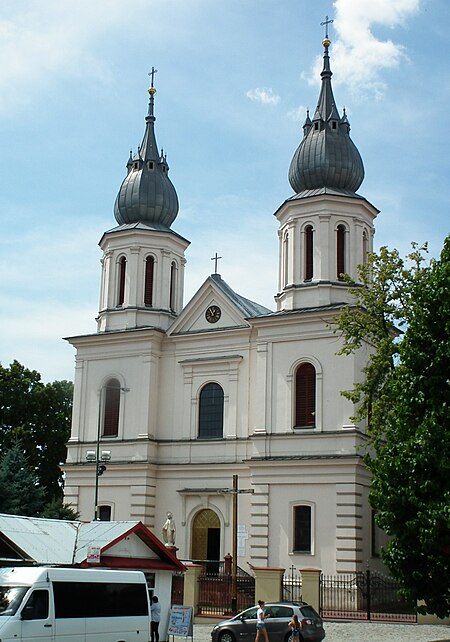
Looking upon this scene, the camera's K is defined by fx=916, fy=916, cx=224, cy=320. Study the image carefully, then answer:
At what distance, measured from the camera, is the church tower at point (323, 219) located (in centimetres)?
3831

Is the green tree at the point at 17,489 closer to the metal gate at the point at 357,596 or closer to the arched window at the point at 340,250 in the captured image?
the metal gate at the point at 357,596

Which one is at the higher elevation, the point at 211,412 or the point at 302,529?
the point at 211,412

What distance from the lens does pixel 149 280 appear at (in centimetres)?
4366

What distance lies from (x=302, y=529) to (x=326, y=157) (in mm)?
15706

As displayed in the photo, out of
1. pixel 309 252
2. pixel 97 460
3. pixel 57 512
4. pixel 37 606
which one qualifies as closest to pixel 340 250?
pixel 309 252

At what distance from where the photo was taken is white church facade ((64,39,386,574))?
36219 mm

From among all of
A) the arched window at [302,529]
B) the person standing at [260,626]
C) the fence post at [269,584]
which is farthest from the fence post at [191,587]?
the person standing at [260,626]

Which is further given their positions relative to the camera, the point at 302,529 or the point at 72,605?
the point at 302,529

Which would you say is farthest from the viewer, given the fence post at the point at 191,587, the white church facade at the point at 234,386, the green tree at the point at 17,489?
the green tree at the point at 17,489

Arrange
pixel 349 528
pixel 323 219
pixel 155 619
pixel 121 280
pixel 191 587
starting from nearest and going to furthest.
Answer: pixel 155 619 < pixel 191 587 < pixel 349 528 < pixel 323 219 < pixel 121 280

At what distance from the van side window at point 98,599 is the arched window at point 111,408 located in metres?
21.3

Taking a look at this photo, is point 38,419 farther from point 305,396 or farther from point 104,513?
point 305,396

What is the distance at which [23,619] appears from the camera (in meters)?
18.1

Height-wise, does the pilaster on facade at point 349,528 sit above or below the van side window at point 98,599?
above
